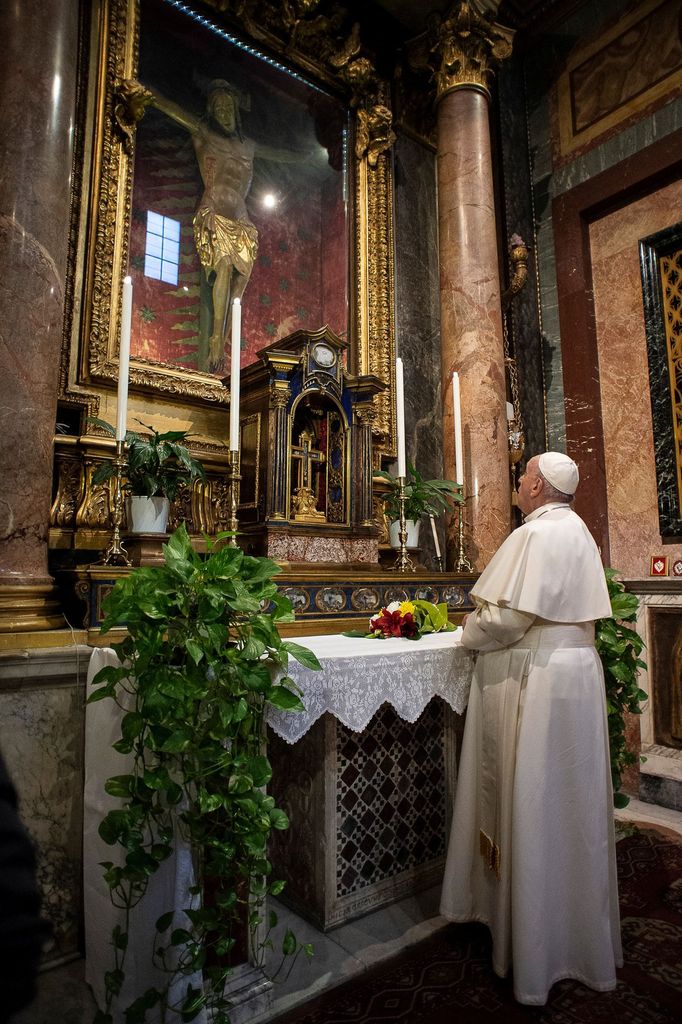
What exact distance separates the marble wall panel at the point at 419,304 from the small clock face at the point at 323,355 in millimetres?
1507

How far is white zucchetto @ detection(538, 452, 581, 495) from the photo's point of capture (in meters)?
2.45

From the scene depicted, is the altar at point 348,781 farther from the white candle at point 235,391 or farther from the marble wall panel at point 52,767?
the white candle at point 235,391

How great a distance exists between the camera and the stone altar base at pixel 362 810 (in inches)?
107

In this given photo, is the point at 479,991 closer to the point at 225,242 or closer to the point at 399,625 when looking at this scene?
the point at 399,625

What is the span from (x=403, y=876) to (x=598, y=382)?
4482 mm

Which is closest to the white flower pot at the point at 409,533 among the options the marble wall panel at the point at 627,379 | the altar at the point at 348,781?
the altar at the point at 348,781

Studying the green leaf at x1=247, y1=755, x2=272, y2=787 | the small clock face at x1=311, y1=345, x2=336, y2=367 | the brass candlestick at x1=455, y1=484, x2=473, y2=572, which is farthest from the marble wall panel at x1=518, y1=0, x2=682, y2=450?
the green leaf at x1=247, y1=755, x2=272, y2=787

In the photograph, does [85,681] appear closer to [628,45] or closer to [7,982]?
[7,982]

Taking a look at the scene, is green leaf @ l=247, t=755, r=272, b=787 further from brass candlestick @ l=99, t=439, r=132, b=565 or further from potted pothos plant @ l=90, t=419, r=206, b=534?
potted pothos plant @ l=90, t=419, r=206, b=534

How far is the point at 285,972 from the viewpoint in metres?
2.29

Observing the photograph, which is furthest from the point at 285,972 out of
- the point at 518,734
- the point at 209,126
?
the point at 209,126

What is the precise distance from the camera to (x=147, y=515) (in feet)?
9.24

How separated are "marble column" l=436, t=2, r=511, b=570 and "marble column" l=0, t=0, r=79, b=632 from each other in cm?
269

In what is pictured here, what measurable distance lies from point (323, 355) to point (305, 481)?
2.42 feet
